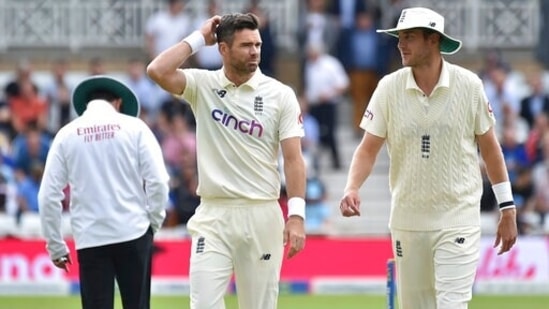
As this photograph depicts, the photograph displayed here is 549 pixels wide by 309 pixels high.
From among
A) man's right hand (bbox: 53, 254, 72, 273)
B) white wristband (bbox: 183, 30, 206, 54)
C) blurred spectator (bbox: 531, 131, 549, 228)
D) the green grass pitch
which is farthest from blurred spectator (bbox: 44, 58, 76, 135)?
white wristband (bbox: 183, 30, 206, 54)

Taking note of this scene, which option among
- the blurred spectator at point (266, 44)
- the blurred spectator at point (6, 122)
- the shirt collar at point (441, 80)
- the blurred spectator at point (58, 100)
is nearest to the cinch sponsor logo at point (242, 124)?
the shirt collar at point (441, 80)

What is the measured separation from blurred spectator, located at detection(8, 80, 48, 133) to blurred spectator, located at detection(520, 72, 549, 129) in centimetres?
709

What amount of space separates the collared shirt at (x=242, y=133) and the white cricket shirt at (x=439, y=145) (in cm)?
72

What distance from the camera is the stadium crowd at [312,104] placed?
74.7ft

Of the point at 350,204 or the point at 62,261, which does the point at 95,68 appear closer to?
the point at 62,261

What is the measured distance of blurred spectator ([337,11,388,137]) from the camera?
25.9 metres

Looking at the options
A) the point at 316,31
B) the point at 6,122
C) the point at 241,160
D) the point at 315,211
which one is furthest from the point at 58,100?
the point at 241,160

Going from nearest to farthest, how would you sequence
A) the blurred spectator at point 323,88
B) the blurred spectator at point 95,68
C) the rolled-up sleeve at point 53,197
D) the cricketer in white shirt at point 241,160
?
the cricketer in white shirt at point 241,160
the rolled-up sleeve at point 53,197
the blurred spectator at point 95,68
the blurred spectator at point 323,88

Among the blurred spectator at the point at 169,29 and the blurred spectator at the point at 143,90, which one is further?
the blurred spectator at the point at 169,29

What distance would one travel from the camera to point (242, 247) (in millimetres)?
11102

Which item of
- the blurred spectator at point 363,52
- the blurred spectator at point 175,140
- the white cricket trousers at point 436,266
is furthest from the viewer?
the blurred spectator at point 363,52

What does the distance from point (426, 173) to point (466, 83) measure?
0.64 metres

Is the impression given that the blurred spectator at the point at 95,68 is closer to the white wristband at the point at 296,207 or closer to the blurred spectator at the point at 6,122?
the blurred spectator at the point at 6,122

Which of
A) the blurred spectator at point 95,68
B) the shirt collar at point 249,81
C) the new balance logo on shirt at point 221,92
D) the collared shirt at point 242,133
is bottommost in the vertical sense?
the blurred spectator at point 95,68
